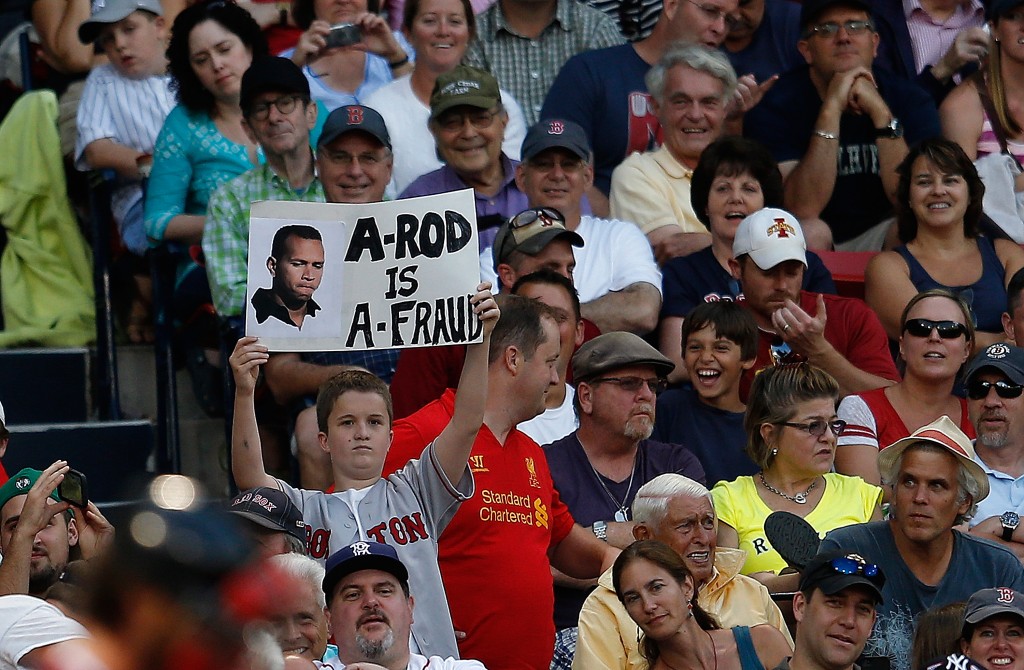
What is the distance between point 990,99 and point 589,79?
1981mm

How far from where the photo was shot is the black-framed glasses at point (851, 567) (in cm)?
540

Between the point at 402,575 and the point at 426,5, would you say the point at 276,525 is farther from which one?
the point at 426,5

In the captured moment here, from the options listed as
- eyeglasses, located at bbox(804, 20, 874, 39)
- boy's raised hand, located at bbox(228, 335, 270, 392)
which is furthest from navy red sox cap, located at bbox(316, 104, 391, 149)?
eyeglasses, located at bbox(804, 20, 874, 39)

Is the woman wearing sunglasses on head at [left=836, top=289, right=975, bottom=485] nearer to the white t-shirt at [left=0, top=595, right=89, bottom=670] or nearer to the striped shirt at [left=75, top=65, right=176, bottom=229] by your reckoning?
the striped shirt at [left=75, top=65, right=176, bottom=229]

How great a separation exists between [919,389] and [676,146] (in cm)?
177

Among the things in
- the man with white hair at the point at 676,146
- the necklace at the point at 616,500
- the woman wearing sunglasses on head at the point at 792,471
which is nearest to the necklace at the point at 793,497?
the woman wearing sunglasses on head at the point at 792,471

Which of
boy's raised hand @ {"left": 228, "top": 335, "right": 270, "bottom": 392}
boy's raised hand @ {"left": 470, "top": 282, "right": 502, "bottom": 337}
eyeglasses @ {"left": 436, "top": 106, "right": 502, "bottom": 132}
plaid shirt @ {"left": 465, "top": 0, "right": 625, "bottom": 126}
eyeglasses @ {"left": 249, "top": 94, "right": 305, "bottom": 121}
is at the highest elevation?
plaid shirt @ {"left": 465, "top": 0, "right": 625, "bottom": 126}

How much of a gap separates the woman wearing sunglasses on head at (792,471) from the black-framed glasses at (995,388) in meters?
0.63

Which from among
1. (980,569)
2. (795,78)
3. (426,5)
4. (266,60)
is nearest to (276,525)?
(980,569)

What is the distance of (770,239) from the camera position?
7082mm

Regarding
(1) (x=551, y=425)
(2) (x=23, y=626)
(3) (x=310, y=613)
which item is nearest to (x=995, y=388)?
(1) (x=551, y=425)

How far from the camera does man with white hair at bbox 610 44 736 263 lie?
7980 millimetres

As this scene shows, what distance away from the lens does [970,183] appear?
773 centimetres

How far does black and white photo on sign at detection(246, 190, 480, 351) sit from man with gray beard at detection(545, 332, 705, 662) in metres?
1.03
